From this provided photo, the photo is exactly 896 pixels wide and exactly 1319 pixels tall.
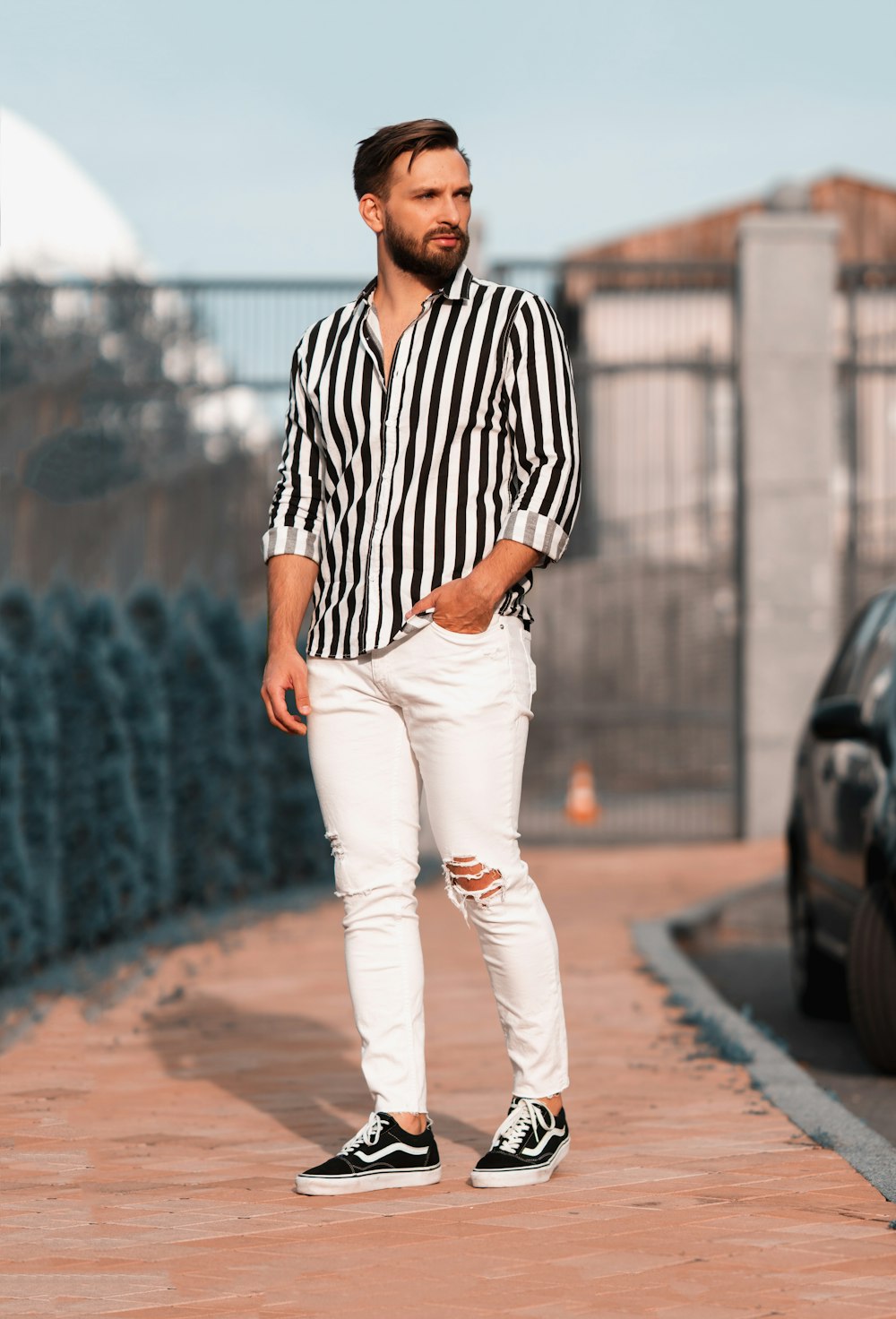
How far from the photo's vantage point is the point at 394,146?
4.23 m

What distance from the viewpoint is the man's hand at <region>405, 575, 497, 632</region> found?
4098 millimetres

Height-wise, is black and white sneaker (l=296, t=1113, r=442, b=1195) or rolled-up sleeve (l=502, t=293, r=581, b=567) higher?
rolled-up sleeve (l=502, t=293, r=581, b=567)

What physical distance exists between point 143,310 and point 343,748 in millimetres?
Answer: 14064

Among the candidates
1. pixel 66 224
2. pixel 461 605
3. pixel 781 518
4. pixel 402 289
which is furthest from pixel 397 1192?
pixel 66 224

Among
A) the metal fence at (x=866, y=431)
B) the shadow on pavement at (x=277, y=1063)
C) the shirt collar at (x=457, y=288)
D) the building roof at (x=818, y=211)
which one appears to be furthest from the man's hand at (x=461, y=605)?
the building roof at (x=818, y=211)

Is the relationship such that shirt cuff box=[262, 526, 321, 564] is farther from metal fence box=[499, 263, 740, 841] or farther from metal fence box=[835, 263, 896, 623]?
metal fence box=[835, 263, 896, 623]

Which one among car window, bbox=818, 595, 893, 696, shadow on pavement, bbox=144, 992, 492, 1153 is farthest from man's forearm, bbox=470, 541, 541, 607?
car window, bbox=818, 595, 893, 696

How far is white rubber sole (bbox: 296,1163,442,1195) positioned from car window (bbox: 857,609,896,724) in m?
3.25

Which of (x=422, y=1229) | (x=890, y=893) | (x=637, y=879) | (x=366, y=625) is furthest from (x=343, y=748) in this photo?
(x=637, y=879)

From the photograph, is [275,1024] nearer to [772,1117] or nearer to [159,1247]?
[772,1117]

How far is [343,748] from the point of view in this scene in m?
4.29

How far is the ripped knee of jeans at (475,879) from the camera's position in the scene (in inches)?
165

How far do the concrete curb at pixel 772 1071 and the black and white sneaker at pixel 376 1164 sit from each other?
94 cm

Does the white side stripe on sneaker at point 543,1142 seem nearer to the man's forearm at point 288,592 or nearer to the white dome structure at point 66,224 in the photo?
the man's forearm at point 288,592
